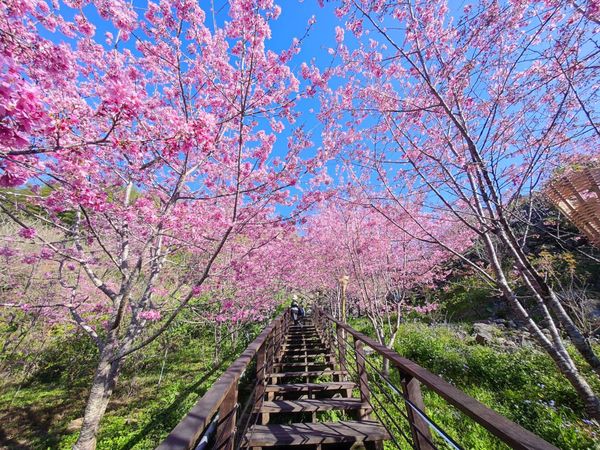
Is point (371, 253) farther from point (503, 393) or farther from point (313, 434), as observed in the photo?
point (313, 434)

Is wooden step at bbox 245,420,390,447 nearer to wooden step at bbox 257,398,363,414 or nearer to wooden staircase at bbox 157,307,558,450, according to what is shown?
wooden staircase at bbox 157,307,558,450

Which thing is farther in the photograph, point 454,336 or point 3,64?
point 454,336

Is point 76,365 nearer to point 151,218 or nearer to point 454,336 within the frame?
point 151,218

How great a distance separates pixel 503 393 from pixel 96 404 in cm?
815

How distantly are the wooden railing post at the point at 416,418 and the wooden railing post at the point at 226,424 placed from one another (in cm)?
138

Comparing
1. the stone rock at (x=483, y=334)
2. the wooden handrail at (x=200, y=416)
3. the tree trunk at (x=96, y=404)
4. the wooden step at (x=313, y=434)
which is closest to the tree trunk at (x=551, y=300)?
the wooden step at (x=313, y=434)

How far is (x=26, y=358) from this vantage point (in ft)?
33.7

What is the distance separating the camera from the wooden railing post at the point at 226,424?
6.35 feet

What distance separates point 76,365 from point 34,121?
1349 cm

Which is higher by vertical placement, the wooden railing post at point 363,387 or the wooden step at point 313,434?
the wooden railing post at point 363,387

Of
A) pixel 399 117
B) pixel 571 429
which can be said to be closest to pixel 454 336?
pixel 571 429

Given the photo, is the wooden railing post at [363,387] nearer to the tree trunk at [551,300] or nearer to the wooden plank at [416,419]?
the wooden plank at [416,419]

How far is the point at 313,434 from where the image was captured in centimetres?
272

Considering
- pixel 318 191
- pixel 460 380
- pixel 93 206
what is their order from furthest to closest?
pixel 460 380
pixel 318 191
pixel 93 206
